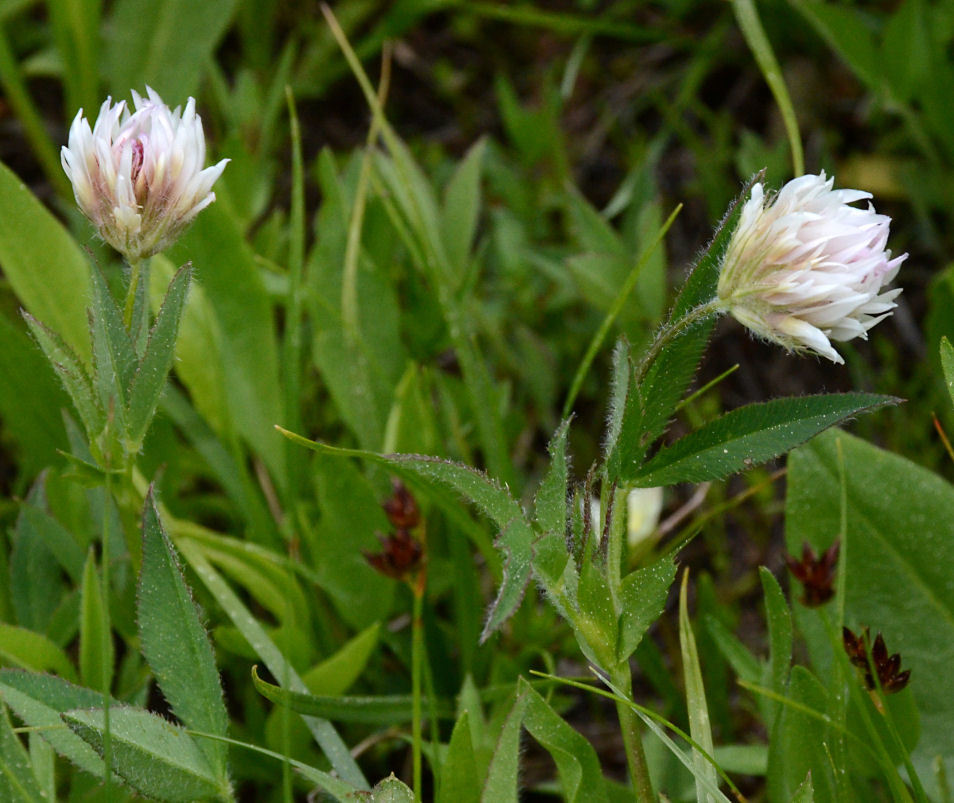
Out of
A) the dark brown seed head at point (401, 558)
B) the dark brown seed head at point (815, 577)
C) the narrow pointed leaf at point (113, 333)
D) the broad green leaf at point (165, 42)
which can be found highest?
the broad green leaf at point (165, 42)

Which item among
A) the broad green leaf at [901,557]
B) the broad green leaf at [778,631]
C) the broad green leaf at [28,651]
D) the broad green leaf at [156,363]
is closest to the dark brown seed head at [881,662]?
the broad green leaf at [778,631]

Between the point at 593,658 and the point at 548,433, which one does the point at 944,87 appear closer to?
the point at 548,433

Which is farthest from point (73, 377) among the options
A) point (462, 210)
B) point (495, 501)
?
point (462, 210)

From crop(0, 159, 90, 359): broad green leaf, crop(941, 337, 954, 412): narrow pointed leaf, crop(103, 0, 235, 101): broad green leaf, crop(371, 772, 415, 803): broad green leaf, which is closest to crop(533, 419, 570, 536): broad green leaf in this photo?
crop(371, 772, 415, 803): broad green leaf

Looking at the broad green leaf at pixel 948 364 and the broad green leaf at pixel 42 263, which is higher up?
the broad green leaf at pixel 42 263

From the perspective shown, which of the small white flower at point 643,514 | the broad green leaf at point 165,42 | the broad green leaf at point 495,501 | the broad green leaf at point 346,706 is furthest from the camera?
the broad green leaf at point 165,42

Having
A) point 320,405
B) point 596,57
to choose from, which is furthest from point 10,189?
point 596,57

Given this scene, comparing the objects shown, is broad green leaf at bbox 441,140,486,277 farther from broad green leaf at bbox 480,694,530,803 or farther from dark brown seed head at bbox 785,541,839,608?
broad green leaf at bbox 480,694,530,803

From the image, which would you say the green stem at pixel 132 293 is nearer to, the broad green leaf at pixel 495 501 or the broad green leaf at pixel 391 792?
the broad green leaf at pixel 495 501
